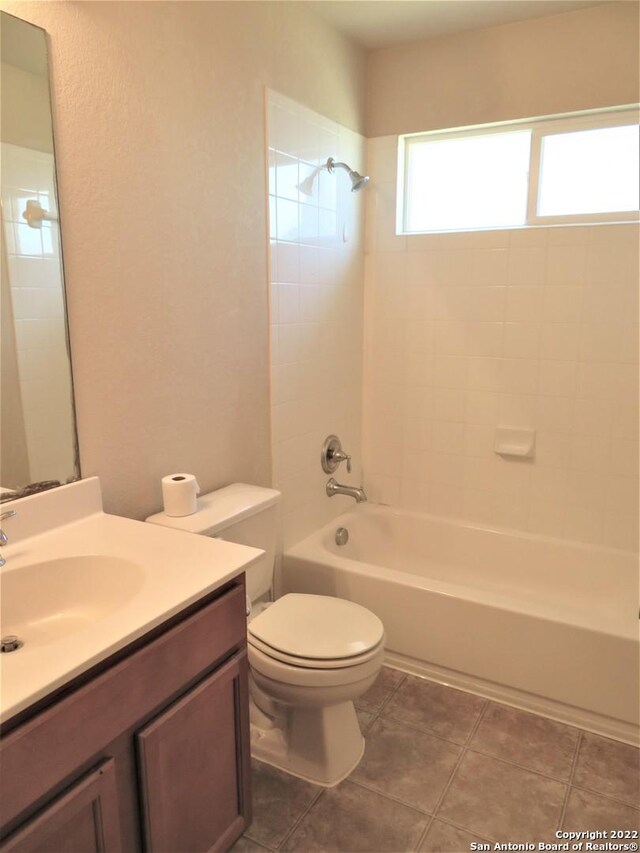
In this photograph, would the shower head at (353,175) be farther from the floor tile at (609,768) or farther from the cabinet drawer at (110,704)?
the floor tile at (609,768)

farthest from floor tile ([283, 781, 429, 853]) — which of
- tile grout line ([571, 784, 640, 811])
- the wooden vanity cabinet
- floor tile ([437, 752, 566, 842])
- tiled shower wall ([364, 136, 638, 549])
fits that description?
tiled shower wall ([364, 136, 638, 549])

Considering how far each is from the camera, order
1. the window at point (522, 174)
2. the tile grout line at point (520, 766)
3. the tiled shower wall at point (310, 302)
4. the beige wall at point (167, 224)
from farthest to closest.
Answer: the window at point (522, 174) → the tiled shower wall at point (310, 302) → the tile grout line at point (520, 766) → the beige wall at point (167, 224)

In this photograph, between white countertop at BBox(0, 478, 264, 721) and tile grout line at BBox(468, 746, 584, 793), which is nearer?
white countertop at BBox(0, 478, 264, 721)

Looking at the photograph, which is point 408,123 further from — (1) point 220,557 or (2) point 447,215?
(1) point 220,557

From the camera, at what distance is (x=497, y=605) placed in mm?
2146

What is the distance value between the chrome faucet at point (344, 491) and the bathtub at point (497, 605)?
0.16 meters

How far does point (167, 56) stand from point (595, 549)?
2.45 metres

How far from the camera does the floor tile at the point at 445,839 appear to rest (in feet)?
5.23

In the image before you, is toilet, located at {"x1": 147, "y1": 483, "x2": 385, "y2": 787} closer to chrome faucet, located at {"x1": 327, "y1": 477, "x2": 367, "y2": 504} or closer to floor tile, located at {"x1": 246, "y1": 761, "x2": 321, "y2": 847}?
floor tile, located at {"x1": 246, "y1": 761, "x2": 321, "y2": 847}

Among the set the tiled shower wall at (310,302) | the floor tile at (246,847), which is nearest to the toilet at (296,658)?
the floor tile at (246,847)

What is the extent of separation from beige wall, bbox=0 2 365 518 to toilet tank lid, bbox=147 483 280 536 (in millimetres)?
81

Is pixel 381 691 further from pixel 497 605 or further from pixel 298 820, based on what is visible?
pixel 298 820

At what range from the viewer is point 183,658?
1.23 m

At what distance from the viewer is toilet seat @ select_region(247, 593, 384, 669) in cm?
171
